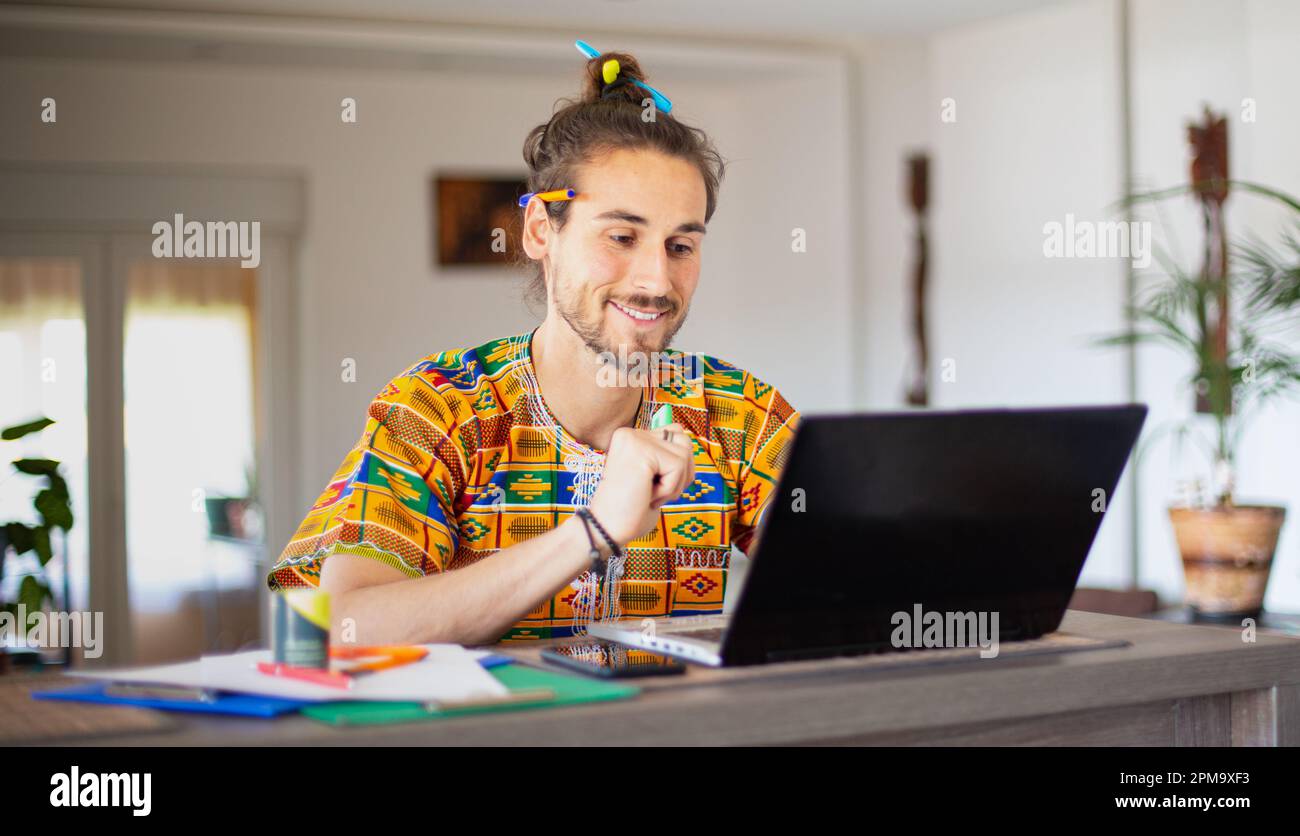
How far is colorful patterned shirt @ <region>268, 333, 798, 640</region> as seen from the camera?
5.49ft

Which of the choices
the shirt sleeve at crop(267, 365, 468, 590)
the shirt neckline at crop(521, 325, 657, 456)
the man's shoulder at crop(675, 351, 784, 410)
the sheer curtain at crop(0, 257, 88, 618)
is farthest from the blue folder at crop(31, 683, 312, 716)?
the sheer curtain at crop(0, 257, 88, 618)

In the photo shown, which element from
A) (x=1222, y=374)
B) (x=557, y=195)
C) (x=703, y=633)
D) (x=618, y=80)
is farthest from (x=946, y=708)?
(x=1222, y=374)

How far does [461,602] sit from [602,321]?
1.68ft

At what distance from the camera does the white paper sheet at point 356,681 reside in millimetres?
1065

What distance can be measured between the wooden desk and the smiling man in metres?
0.55

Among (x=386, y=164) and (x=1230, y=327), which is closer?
(x=1230, y=327)

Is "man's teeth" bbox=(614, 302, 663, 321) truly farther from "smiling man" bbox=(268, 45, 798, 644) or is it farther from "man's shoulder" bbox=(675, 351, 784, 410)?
"man's shoulder" bbox=(675, 351, 784, 410)

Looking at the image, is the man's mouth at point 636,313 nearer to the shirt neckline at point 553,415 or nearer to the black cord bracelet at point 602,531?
the shirt neckline at point 553,415

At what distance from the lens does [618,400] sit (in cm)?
195

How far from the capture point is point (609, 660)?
1.27 metres

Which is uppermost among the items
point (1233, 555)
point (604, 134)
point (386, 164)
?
point (386, 164)

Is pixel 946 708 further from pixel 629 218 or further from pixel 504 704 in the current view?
pixel 629 218
